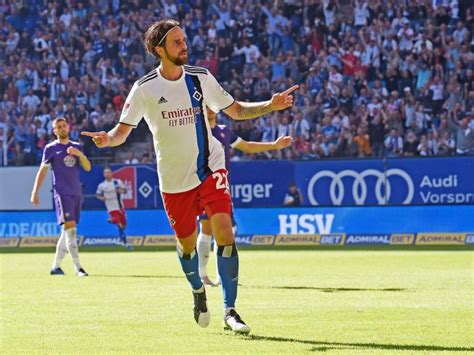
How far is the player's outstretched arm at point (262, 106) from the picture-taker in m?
9.74

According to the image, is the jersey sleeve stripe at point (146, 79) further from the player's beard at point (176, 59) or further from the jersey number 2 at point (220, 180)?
the jersey number 2 at point (220, 180)

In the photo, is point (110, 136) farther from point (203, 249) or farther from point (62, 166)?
point (62, 166)

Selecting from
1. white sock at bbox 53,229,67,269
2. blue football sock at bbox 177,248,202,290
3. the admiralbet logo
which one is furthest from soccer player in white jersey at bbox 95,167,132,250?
the admiralbet logo

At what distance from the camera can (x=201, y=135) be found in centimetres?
1002

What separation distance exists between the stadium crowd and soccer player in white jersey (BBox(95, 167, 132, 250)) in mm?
2498

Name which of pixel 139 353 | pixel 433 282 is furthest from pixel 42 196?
pixel 139 353

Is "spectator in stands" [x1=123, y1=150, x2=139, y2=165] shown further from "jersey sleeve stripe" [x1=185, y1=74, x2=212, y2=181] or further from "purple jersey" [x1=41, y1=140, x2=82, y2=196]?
"jersey sleeve stripe" [x1=185, y1=74, x2=212, y2=181]

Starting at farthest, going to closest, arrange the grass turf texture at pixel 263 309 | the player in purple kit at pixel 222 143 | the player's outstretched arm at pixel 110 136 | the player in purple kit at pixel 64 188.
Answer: the player in purple kit at pixel 64 188 → the player in purple kit at pixel 222 143 → the player's outstretched arm at pixel 110 136 → the grass turf texture at pixel 263 309

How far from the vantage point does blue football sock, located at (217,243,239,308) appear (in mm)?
9883

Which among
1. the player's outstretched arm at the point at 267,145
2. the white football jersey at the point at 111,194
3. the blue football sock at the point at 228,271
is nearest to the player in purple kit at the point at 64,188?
the player's outstretched arm at the point at 267,145

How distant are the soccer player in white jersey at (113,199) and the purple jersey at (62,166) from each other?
33.5ft

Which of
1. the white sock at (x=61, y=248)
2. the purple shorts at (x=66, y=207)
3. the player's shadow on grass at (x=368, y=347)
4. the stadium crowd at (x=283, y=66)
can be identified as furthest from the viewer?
the stadium crowd at (x=283, y=66)

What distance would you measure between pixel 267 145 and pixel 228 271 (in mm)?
2789

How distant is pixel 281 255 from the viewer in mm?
24188
